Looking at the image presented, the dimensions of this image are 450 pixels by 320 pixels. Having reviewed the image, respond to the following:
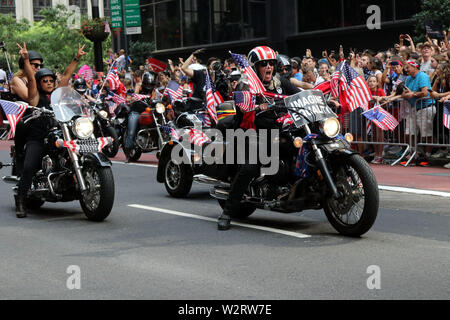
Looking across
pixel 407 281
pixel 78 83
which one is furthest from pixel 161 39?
pixel 407 281

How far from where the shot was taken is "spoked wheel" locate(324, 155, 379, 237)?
6.98m

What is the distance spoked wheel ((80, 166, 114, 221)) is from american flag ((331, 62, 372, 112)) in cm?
257

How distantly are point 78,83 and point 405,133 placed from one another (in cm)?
776

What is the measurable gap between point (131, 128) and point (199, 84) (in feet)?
16.1

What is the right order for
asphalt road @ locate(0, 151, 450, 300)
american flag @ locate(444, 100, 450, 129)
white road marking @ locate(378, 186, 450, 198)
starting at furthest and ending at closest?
american flag @ locate(444, 100, 450, 129) → white road marking @ locate(378, 186, 450, 198) → asphalt road @ locate(0, 151, 450, 300)

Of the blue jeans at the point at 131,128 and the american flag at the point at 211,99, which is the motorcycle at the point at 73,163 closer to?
A: the american flag at the point at 211,99

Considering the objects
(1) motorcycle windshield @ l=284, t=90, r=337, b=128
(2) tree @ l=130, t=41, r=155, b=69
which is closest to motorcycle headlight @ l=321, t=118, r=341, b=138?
(1) motorcycle windshield @ l=284, t=90, r=337, b=128

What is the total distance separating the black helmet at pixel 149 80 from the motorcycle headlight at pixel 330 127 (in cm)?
934

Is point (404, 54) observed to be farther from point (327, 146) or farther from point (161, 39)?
point (161, 39)

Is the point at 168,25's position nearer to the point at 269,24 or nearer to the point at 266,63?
the point at 269,24

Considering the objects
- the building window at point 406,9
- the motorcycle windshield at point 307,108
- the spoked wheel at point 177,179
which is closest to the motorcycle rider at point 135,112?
the spoked wheel at point 177,179

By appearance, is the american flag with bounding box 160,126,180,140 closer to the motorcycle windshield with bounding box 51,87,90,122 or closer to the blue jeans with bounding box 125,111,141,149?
the motorcycle windshield with bounding box 51,87,90,122

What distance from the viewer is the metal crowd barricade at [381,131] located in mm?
14211

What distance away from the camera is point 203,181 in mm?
9281
